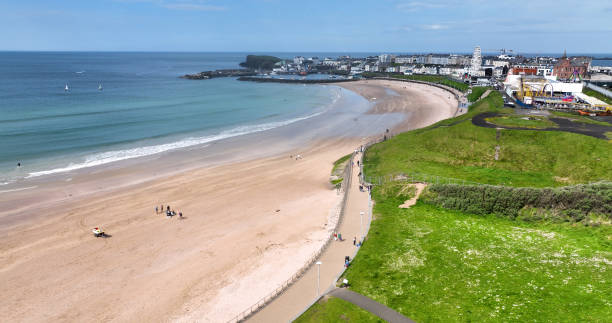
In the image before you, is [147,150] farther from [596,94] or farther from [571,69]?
[571,69]

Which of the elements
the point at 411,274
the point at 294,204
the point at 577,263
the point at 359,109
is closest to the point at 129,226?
the point at 294,204

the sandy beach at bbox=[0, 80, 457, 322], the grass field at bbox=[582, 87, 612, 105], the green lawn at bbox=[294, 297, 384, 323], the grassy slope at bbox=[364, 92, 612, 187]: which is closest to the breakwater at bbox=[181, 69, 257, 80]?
the sandy beach at bbox=[0, 80, 457, 322]

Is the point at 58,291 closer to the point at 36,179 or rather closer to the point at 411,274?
the point at 411,274

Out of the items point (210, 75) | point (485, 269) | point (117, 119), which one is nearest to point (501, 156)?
point (485, 269)

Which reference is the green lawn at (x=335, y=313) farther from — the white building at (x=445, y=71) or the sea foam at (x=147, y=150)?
the white building at (x=445, y=71)

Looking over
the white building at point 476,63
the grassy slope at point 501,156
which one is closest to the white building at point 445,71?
the white building at point 476,63

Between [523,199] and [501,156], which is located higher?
[501,156]
